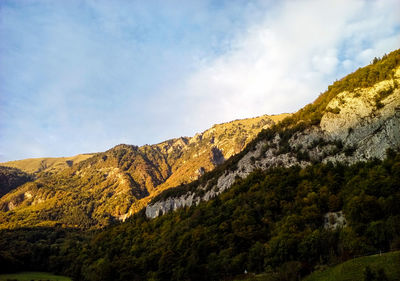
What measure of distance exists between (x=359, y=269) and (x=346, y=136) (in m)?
67.5

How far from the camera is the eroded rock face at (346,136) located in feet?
273

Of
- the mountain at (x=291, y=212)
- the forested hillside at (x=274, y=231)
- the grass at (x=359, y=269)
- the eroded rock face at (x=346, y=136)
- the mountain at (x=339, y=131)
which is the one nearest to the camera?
the grass at (x=359, y=269)

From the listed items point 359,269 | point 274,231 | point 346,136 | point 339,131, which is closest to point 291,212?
point 274,231

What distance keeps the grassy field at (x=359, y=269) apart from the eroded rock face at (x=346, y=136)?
29288mm

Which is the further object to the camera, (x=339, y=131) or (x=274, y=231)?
(x=339, y=131)

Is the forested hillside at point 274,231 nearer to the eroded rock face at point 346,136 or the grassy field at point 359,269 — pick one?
the grassy field at point 359,269

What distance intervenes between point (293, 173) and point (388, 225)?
51615 mm

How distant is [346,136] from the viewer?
97875 mm

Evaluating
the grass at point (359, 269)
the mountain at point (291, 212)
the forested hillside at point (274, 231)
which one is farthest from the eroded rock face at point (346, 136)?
the grass at point (359, 269)

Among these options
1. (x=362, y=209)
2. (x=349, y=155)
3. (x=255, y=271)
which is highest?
(x=349, y=155)

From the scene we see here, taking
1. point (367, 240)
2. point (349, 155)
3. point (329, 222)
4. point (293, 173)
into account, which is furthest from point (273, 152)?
point (367, 240)

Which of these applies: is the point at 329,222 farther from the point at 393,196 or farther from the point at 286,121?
the point at 286,121

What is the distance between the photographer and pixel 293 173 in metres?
104

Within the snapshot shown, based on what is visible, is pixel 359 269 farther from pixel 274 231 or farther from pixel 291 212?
pixel 291 212
